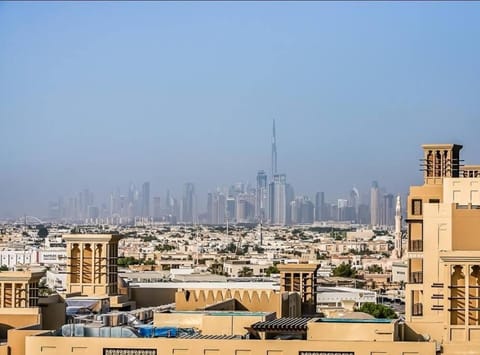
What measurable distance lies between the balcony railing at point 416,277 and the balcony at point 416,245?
60 cm

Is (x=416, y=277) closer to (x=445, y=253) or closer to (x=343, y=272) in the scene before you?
(x=445, y=253)

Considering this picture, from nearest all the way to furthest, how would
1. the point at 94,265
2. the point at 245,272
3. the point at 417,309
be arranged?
the point at 417,309 → the point at 94,265 → the point at 245,272

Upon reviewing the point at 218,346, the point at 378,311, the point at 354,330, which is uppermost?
the point at 354,330

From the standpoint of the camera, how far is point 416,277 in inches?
1296

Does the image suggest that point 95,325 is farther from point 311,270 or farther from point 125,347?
point 311,270

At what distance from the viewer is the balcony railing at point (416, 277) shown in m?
32.7

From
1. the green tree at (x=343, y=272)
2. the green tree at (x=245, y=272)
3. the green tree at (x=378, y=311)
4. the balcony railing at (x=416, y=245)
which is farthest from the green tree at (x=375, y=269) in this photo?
the balcony railing at (x=416, y=245)

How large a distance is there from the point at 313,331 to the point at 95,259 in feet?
44.8

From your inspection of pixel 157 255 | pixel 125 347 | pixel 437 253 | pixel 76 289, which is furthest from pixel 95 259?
pixel 157 255

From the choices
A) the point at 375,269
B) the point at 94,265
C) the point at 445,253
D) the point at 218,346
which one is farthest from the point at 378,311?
the point at 375,269

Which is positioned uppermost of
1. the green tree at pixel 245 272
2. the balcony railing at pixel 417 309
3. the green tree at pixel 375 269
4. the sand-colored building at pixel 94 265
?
the sand-colored building at pixel 94 265

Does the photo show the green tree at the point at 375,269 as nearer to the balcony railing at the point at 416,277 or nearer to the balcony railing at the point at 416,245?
the balcony railing at the point at 416,245

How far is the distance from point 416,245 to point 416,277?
108 cm

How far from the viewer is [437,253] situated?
30.8m
